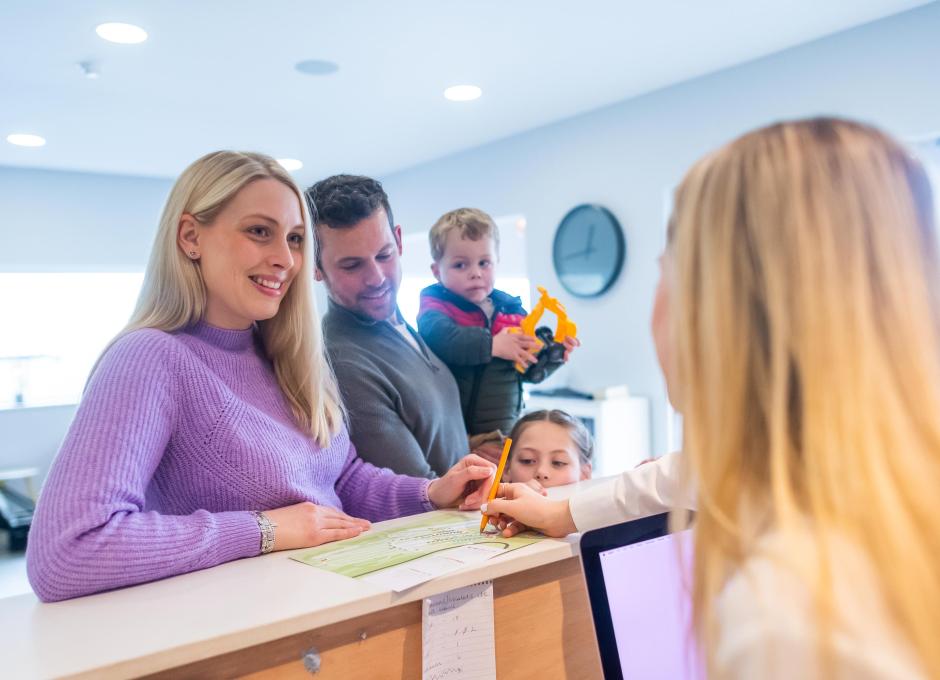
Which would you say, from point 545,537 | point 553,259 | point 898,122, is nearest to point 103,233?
point 553,259

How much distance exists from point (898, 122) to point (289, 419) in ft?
9.82

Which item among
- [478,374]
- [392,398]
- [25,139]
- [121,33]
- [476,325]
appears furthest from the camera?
[25,139]

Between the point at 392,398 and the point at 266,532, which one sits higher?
the point at 392,398

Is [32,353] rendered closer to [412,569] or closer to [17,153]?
[17,153]

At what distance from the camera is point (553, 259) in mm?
4746

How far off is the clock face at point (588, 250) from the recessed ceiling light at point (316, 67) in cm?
165

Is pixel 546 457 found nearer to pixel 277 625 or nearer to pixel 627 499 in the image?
pixel 627 499

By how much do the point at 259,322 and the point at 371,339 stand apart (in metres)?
0.29

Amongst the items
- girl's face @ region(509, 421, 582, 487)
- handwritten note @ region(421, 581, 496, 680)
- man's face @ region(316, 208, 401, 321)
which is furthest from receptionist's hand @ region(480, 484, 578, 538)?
man's face @ region(316, 208, 401, 321)

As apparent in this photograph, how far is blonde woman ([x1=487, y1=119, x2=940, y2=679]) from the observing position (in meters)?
0.43

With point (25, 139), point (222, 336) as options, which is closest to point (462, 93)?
point (25, 139)

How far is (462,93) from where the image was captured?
4.08 metres

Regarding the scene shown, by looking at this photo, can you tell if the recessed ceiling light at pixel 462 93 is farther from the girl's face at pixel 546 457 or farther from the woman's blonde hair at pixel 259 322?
the woman's blonde hair at pixel 259 322

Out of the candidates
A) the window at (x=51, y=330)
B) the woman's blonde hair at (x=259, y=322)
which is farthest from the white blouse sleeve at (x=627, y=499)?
the window at (x=51, y=330)
